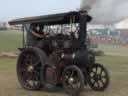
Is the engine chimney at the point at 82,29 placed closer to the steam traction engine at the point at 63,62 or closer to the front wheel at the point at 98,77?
the steam traction engine at the point at 63,62

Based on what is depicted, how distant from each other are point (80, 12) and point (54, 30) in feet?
3.75

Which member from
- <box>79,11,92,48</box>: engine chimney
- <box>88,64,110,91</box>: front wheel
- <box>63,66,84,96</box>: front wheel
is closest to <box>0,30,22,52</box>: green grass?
<box>88,64,110,91</box>: front wheel

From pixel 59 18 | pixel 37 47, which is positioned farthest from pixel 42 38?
pixel 59 18

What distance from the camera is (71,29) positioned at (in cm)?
1079

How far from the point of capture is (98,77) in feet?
37.6

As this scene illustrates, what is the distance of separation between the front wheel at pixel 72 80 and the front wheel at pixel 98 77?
92 centimetres

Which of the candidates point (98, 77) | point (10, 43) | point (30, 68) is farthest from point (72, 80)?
point (10, 43)

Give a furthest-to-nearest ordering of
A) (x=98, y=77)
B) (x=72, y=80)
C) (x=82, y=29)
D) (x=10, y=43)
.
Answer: (x=10, y=43) < (x=98, y=77) < (x=82, y=29) < (x=72, y=80)

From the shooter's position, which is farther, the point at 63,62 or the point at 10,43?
the point at 10,43

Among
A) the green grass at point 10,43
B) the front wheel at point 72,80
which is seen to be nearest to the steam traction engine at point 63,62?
the front wheel at point 72,80

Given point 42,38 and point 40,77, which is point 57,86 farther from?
point 42,38

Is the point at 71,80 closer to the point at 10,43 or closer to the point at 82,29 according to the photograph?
the point at 82,29

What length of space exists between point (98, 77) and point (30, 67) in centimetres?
196

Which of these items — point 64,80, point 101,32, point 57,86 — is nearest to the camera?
point 64,80
